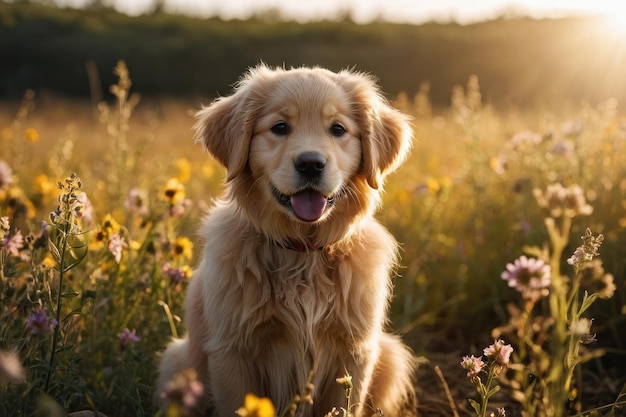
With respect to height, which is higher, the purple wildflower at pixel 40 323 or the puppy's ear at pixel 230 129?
the puppy's ear at pixel 230 129

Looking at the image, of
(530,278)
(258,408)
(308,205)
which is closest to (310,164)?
(308,205)

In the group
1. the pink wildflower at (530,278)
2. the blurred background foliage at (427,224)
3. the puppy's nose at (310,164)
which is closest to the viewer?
the pink wildflower at (530,278)

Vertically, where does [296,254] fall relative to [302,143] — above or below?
below

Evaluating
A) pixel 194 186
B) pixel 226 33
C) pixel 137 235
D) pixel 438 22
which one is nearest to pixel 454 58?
pixel 438 22

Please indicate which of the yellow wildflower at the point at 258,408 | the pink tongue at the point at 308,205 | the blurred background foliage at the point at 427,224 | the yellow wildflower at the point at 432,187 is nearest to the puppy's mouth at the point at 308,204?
the pink tongue at the point at 308,205

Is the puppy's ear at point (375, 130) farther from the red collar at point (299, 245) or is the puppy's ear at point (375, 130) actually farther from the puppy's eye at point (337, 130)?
the red collar at point (299, 245)

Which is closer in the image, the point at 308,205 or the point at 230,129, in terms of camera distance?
the point at 308,205

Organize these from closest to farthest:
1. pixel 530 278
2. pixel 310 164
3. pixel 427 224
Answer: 1. pixel 530 278
2. pixel 310 164
3. pixel 427 224

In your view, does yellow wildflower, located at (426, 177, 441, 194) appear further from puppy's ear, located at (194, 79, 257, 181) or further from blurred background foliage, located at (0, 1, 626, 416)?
puppy's ear, located at (194, 79, 257, 181)

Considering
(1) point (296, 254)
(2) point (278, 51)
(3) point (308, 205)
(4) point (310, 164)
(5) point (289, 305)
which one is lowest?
(2) point (278, 51)

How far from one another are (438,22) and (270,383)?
2659 centimetres

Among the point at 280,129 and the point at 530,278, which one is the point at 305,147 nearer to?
the point at 280,129

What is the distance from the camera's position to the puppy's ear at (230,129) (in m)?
2.74

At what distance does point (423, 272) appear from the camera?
431 centimetres
